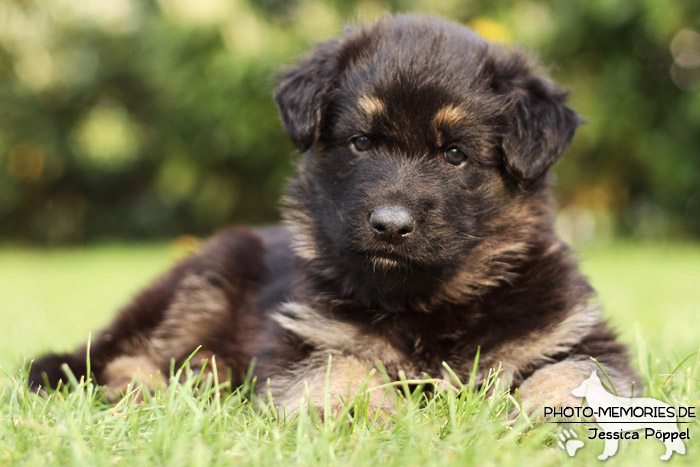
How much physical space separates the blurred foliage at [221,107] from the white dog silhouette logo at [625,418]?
6766 millimetres

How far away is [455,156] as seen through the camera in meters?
3.00

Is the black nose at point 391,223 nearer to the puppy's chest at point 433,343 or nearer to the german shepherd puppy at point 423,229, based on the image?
the german shepherd puppy at point 423,229

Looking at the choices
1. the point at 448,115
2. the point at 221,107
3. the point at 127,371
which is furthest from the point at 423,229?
the point at 221,107

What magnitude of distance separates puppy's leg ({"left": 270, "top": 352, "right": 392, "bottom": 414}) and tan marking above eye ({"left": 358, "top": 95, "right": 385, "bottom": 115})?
40.4 inches

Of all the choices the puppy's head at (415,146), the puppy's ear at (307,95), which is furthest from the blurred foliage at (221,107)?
the puppy's head at (415,146)

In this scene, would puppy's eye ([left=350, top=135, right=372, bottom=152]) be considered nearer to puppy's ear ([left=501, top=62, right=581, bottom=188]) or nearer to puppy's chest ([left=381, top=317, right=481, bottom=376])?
puppy's ear ([left=501, top=62, right=581, bottom=188])

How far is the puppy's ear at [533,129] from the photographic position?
9.87 feet

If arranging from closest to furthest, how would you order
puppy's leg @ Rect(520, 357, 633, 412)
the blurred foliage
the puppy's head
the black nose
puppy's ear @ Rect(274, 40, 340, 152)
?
1. puppy's leg @ Rect(520, 357, 633, 412)
2. the black nose
3. the puppy's head
4. puppy's ear @ Rect(274, 40, 340, 152)
5. the blurred foliage

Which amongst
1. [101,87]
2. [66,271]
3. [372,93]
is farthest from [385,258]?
[101,87]

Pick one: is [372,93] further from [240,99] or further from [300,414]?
[240,99]

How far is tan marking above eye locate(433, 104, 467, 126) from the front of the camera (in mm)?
2910

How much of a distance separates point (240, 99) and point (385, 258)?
10.7 m

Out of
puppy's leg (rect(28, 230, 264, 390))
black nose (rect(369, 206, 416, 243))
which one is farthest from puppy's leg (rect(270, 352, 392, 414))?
puppy's leg (rect(28, 230, 264, 390))

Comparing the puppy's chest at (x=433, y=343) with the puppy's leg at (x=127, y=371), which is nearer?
the puppy's chest at (x=433, y=343)
